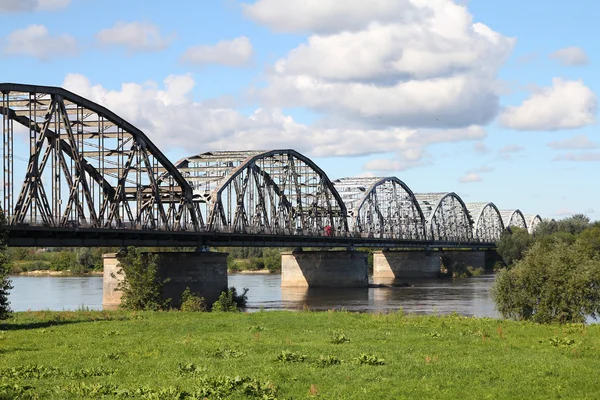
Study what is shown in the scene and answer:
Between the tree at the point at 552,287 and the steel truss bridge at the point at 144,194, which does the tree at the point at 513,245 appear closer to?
the steel truss bridge at the point at 144,194

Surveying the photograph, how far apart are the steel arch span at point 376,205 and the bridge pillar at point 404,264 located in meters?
3.71

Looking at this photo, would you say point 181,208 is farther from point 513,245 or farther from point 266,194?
point 513,245

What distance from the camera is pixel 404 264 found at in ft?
531

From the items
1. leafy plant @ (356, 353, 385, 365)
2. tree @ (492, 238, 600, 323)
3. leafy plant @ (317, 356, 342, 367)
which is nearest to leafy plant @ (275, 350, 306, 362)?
leafy plant @ (317, 356, 342, 367)

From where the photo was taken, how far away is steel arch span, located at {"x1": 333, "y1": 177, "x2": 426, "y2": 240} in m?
160

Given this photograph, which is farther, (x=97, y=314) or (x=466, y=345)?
(x=97, y=314)

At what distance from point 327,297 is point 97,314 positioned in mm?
58663

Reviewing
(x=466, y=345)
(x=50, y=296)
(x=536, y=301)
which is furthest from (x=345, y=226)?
(x=466, y=345)

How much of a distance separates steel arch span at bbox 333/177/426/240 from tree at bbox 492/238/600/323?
96.1 meters

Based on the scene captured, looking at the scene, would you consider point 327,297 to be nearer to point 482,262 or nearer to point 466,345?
point 466,345

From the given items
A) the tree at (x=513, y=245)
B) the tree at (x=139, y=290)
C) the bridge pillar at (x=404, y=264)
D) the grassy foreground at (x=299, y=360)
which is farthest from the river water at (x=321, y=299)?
the tree at (x=513, y=245)

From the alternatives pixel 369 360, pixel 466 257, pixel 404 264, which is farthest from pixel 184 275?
pixel 466 257

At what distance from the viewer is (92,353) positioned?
26531mm

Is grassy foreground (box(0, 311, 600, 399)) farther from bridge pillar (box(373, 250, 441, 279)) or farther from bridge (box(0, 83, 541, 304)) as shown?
bridge pillar (box(373, 250, 441, 279))
